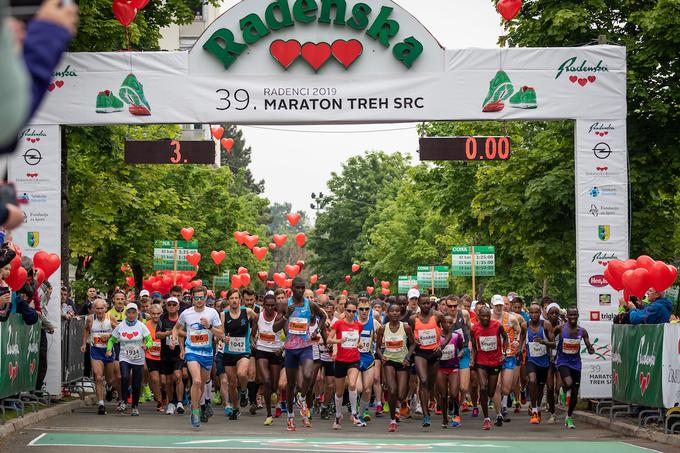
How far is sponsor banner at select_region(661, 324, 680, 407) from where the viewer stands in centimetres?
1544

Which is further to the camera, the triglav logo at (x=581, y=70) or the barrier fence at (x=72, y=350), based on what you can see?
the barrier fence at (x=72, y=350)

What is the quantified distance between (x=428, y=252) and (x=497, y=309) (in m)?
50.2

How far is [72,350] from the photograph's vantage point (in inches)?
893

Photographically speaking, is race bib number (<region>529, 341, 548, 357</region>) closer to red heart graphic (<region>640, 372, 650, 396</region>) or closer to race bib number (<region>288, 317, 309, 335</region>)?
red heart graphic (<region>640, 372, 650, 396</region>)

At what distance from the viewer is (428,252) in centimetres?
7119

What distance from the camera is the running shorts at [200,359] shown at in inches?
708

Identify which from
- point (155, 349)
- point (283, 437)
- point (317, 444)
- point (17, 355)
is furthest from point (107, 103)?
point (317, 444)

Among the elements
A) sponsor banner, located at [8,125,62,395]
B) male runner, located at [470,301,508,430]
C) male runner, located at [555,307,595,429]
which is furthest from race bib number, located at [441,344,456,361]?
sponsor banner, located at [8,125,62,395]

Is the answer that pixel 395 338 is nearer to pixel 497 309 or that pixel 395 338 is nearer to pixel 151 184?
pixel 497 309

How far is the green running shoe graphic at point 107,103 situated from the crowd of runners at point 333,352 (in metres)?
3.35

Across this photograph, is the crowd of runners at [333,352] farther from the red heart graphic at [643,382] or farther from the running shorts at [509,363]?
the red heart graphic at [643,382]

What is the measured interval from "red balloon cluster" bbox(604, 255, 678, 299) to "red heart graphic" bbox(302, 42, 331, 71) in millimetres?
5958

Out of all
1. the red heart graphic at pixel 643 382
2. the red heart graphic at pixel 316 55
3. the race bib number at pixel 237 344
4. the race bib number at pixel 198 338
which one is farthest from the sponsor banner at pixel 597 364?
the race bib number at pixel 198 338

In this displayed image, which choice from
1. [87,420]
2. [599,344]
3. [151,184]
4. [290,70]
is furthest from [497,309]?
[151,184]
